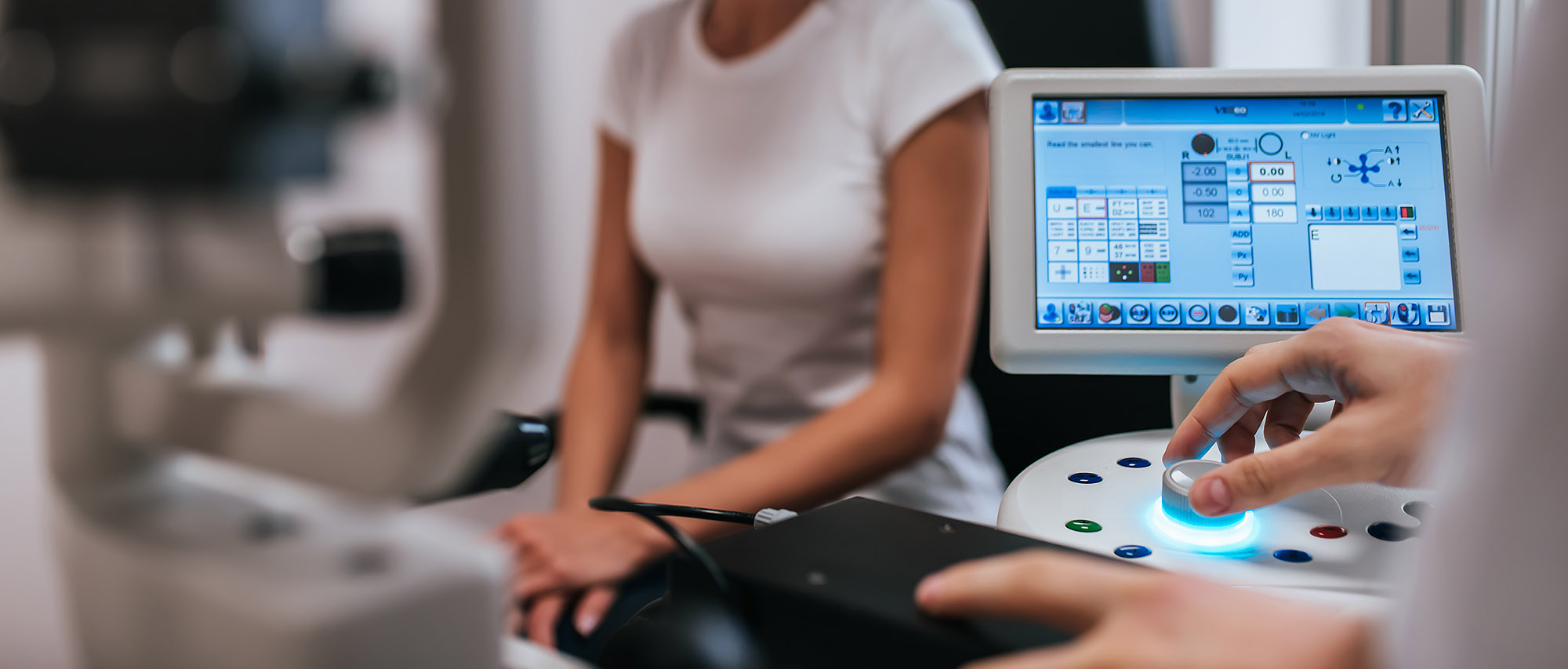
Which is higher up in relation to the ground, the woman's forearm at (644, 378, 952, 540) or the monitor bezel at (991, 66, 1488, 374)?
the monitor bezel at (991, 66, 1488, 374)

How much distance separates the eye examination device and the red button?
0.30ft

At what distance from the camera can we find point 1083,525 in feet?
1.71

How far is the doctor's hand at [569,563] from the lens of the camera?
0.72 m

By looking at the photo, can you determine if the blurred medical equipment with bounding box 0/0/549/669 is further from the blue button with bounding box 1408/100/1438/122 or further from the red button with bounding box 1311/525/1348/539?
the blue button with bounding box 1408/100/1438/122

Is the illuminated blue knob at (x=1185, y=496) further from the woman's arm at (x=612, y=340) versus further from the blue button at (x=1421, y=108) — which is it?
the woman's arm at (x=612, y=340)

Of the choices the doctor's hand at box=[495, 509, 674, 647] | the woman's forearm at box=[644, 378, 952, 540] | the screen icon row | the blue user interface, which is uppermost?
the blue user interface

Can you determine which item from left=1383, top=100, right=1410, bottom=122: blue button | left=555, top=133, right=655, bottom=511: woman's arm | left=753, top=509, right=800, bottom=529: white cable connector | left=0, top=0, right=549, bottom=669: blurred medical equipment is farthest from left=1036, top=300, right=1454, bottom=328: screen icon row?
left=555, top=133, right=655, bottom=511: woman's arm

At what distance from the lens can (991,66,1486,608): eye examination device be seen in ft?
1.94

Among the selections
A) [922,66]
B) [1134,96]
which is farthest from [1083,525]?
[922,66]

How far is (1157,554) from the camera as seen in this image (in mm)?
487

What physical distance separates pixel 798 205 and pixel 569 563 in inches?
15.9

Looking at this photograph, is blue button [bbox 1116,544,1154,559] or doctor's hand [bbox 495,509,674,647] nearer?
blue button [bbox 1116,544,1154,559]

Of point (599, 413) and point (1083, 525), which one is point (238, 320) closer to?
point (1083, 525)

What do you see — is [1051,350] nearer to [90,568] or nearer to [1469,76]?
[1469,76]
